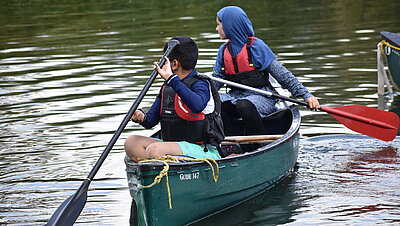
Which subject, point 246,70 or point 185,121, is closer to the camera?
point 185,121

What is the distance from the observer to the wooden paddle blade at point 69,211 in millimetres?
5043

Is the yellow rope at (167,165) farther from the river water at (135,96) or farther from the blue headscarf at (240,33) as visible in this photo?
the blue headscarf at (240,33)

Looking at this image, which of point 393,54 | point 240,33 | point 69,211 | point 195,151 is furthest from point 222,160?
point 393,54

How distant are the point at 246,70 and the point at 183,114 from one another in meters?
1.81

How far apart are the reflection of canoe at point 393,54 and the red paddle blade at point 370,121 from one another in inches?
108

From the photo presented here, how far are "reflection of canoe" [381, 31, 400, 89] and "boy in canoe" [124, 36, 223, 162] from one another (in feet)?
17.1

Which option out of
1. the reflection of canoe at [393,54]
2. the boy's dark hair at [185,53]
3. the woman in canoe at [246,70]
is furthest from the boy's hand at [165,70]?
the reflection of canoe at [393,54]

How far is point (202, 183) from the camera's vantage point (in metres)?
5.43

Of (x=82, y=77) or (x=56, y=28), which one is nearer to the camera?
(x=82, y=77)

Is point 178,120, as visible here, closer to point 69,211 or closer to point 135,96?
point 69,211

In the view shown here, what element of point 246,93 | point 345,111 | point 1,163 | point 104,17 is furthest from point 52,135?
point 104,17

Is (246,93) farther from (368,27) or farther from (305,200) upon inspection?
(368,27)

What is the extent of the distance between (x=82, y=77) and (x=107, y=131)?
11.8ft

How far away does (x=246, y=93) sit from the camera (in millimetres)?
7230
